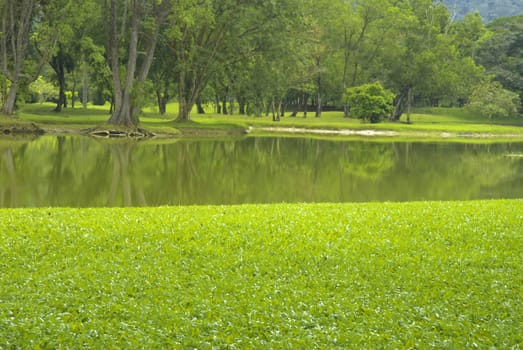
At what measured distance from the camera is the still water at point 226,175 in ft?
52.0

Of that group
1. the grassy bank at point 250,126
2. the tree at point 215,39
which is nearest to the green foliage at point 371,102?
the grassy bank at point 250,126

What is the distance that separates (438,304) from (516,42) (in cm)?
9321

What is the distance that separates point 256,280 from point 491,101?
237 feet

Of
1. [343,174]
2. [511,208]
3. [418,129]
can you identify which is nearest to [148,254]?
[511,208]

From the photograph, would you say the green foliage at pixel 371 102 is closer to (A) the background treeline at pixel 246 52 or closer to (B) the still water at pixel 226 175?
(A) the background treeline at pixel 246 52

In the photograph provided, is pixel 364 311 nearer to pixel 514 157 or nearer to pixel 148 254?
pixel 148 254

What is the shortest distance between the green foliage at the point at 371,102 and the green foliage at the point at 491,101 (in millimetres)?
15223

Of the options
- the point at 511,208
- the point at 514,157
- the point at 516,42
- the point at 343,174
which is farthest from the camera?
the point at 516,42

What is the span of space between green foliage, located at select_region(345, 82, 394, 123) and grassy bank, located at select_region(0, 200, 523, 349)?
53.0 metres

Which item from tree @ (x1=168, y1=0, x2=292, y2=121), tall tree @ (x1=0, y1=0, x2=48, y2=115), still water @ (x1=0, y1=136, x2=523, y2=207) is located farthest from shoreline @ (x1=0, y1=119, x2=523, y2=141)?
still water @ (x1=0, y1=136, x2=523, y2=207)

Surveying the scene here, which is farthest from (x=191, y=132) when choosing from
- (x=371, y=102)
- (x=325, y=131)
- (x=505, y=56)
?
(x=505, y=56)

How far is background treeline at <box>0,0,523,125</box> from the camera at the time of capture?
1602 inches

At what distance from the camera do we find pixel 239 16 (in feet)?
145

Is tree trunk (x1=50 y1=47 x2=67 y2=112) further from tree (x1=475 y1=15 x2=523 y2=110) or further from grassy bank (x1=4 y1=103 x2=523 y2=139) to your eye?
tree (x1=475 y1=15 x2=523 y2=110)
